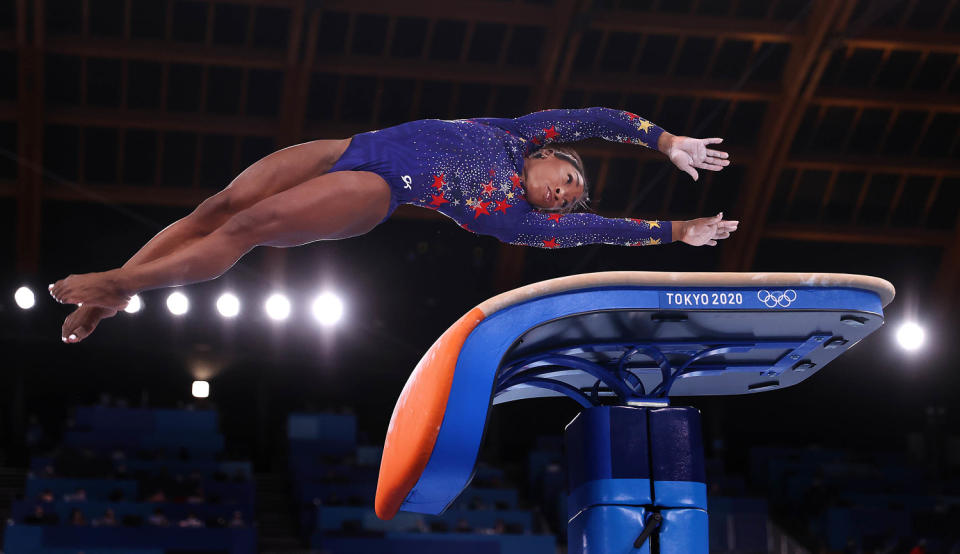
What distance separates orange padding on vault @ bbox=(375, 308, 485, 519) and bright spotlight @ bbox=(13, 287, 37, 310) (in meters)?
14.1

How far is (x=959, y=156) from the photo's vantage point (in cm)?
1703

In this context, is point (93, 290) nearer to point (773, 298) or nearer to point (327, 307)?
point (773, 298)

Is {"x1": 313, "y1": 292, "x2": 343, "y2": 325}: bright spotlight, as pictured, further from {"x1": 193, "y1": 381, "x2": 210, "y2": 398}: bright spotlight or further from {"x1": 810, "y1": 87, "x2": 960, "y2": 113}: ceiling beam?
{"x1": 810, "y1": 87, "x2": 960, "y2": 113}: ceiling beam

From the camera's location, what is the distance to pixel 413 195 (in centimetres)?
353

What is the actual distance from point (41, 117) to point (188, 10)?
2.70 m

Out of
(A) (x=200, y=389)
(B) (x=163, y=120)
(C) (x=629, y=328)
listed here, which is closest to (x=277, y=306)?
(A) (x=200, y=389)

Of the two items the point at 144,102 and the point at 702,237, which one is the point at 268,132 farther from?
the point at 702,237

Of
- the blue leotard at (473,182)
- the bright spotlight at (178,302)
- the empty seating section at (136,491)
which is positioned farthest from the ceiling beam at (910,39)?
the blue leotard at (473,182)

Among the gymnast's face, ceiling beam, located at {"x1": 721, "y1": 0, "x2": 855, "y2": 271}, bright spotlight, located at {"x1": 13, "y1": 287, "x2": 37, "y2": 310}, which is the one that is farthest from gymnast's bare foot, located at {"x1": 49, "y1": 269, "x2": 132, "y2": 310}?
ceiling beam, located at {"x1": 721, "y1": 0, "x2": 855, "y2": 271}

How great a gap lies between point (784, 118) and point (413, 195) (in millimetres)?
13831

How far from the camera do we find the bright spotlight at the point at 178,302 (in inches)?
601

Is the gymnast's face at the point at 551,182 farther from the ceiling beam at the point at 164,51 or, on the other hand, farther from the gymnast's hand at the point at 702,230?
A: the ceiling beam at the point at 164,51

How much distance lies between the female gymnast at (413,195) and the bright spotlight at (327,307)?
12.4m

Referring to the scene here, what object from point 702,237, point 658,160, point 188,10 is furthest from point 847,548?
point 188,10
